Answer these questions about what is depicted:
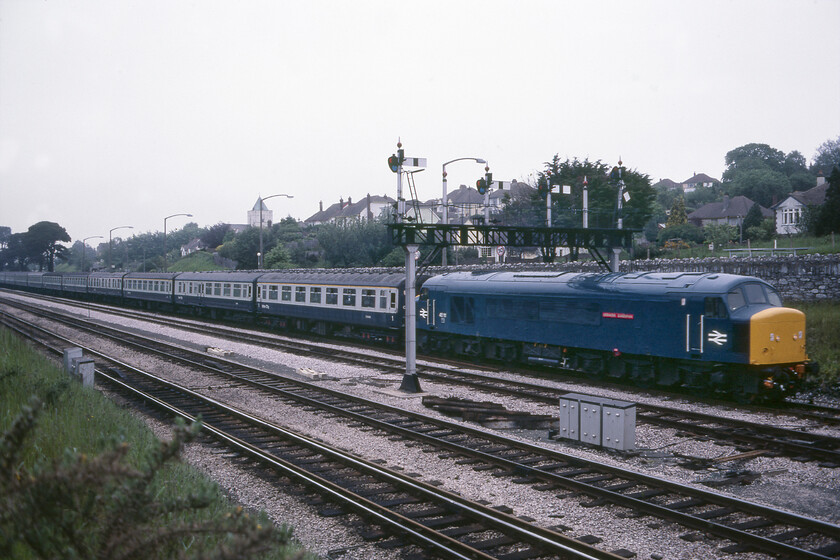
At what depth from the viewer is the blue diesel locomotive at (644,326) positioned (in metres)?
16.0

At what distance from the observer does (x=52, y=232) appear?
106 m

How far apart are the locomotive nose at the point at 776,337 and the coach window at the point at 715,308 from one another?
717mm

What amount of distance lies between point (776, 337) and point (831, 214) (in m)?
29.5

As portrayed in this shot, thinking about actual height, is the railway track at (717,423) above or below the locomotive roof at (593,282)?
below

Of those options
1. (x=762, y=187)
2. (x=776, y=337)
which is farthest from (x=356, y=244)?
(x=762, y=187)

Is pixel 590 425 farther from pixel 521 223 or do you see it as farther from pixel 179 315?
pixel 179 315

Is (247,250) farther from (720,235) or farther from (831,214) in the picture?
(831,214)

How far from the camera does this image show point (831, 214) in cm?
4003

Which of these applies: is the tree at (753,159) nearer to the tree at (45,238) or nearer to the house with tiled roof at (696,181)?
the house with tiled roof at (696,181)

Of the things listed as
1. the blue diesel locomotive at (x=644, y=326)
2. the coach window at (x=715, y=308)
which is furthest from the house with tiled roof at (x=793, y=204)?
the coach window at (x=715, y=308)

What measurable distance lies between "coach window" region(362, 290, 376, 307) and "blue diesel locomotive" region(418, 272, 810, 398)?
503 centimetres

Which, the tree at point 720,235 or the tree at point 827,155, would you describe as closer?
the tree at point 720,235

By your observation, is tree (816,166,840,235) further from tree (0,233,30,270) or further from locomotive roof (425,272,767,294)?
tree (0,233,30,270)

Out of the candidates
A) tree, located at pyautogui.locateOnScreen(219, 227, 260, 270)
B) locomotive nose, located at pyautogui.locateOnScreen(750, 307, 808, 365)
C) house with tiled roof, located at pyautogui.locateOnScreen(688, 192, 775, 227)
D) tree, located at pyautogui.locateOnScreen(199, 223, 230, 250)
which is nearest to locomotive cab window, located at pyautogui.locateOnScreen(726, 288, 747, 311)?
locomotive nose, located at pyautogui.locateOnScreen(750, 307, 808, 365)
